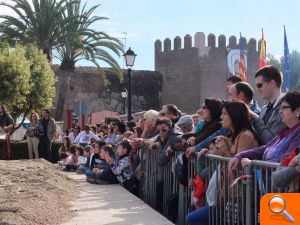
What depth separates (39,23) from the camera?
2223cm

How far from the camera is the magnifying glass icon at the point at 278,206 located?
2691mm

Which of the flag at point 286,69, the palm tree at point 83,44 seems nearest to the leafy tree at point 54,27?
the palm tree at point 83,44

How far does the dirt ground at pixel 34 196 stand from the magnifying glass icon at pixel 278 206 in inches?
103

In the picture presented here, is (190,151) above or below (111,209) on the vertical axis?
above

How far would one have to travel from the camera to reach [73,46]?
74.5 ft

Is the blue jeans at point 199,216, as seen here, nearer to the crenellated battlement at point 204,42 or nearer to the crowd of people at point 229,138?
the crowd of people at point 229,138

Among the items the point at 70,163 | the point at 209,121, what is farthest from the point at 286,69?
the point at 209,121

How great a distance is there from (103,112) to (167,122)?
994 inches

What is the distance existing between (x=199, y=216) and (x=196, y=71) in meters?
32.5

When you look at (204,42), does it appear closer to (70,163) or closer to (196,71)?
(196,71)

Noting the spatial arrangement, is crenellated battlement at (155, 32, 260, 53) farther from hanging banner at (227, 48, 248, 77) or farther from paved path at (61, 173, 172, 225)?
paved path at (61, 173, 172, 225)

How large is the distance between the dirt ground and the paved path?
159 mm

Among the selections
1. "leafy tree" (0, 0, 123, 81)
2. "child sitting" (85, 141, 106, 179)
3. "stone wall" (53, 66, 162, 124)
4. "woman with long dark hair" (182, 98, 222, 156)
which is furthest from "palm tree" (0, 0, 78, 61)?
"woman with long dark hair" (182, 98, 222, 156)

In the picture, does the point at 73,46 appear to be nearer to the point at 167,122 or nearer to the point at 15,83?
the point at 15,83
